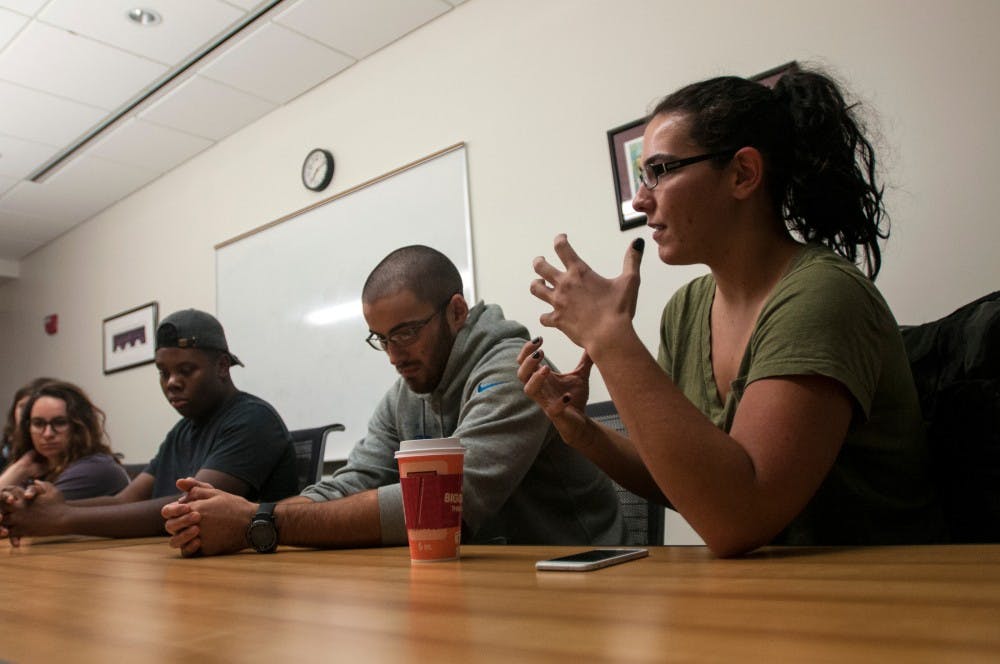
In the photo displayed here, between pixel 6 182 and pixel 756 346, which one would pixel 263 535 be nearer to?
pixel 756 346

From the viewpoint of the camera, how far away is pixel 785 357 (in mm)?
926

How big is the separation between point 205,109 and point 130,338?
6.07ft

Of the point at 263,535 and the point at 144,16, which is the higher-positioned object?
the point at 144,16

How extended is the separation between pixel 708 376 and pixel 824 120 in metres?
0.45

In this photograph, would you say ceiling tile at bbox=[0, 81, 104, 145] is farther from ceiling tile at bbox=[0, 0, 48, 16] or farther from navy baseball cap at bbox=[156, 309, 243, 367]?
navy baseball cap at bbox=[156, 309, 243, 367]

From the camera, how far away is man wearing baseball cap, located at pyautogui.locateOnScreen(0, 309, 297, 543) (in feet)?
6.23

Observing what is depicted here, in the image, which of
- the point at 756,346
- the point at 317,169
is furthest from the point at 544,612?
the point at 317,169

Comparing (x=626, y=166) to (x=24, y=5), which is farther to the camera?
(x=24, y=5)

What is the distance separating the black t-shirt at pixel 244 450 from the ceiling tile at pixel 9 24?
2.08 meters

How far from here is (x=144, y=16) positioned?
130 inches

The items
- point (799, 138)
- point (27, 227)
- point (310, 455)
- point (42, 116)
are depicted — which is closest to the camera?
point (799, 138)

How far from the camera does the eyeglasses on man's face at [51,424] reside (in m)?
3.02

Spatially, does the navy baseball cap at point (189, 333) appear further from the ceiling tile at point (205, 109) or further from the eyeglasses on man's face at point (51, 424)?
the ceiling tile at point (205, 109)

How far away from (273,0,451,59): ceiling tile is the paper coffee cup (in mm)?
2847
